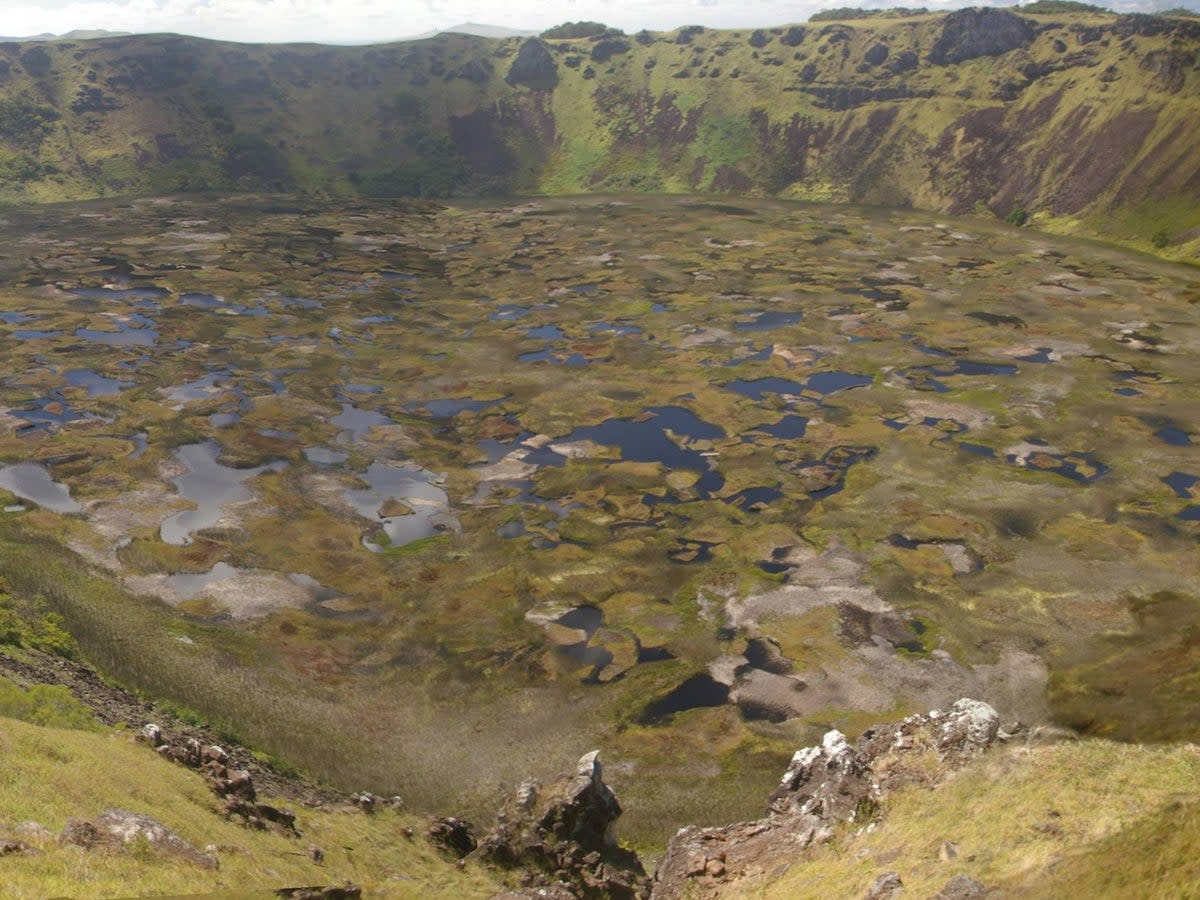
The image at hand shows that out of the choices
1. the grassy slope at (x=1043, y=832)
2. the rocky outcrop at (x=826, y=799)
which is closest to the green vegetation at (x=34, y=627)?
the rocky outcrop at (x=826, y=799)

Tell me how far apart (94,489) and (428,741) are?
2038 inches

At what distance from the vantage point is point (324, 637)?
64.3 metres

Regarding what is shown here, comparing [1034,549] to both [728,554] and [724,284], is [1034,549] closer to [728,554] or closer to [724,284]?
[728,554]

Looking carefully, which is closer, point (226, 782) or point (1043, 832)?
point (1043, 832)

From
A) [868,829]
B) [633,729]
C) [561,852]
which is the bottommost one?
[633,729]

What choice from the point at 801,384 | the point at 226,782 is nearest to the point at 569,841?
the point at 226,782

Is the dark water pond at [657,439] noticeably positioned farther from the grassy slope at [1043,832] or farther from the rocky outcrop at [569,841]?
the grassy slope at [1043,832]

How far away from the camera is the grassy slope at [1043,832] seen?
73.5ft

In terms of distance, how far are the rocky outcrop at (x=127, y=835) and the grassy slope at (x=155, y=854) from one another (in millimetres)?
473

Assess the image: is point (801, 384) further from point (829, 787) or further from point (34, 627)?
point (34, 627)

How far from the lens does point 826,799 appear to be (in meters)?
36.5

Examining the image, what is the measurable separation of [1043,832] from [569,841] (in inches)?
884

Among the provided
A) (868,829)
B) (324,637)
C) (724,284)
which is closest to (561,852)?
(868,829)

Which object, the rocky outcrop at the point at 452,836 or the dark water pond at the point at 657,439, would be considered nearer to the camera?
the rocky outcrop at the point at 452,836
